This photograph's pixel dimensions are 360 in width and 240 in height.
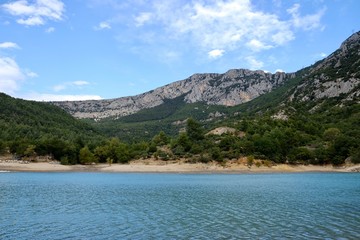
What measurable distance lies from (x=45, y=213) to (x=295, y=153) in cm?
8113

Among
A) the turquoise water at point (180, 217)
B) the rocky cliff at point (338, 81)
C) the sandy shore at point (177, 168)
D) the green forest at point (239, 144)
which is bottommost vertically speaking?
the turquoise water at point (180, 217)

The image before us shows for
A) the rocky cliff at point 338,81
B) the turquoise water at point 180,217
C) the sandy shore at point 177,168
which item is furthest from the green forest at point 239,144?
the turquoise water at point 180,217

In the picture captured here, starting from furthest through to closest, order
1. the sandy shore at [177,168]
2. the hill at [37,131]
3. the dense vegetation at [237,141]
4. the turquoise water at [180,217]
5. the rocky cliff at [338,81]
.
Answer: the rocky cliff at [338,81] → the hill at [37,131] → the dense vegetation at [237,141] → the sandy shore at [177,168] → the turquoise water at [180,217]

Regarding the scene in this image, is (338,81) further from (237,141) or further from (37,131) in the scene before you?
(37,131)

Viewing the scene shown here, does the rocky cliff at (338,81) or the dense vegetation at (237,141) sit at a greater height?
the rocky cliff at (338,81)

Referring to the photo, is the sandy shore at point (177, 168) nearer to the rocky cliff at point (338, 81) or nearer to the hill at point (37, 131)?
the hill at point (37, 131)

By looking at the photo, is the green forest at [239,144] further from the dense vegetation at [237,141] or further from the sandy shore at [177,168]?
the sandy shore at [177,168]

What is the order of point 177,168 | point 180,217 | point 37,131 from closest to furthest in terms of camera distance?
point 180,217
point 177,168
point 37,131

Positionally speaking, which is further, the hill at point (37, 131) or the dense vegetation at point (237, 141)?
the hill at point (37, 131)

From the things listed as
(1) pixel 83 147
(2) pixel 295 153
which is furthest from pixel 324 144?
(1) pixel 83 147

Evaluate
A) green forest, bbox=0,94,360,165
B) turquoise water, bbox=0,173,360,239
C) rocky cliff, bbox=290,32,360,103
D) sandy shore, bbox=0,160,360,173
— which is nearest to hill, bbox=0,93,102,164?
green forest, bbox=0,94,360,165

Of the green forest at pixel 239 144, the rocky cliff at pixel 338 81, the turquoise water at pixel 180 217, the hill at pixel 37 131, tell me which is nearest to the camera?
the turquoise water at pixel 180 217

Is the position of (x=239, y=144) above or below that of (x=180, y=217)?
above

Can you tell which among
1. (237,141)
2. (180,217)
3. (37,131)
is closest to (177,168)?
(237,141)
